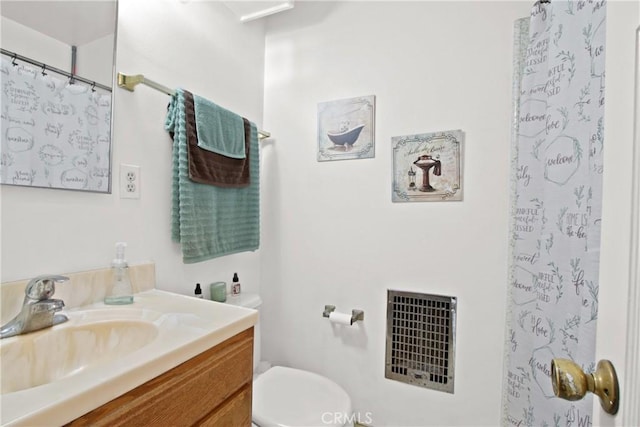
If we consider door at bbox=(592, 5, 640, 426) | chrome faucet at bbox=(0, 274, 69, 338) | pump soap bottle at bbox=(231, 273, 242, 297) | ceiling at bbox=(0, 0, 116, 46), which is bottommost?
pump soap bottle at bbox=(231, 273, 242, 297)

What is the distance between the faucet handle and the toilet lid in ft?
2.68

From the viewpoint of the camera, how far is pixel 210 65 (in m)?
1.37

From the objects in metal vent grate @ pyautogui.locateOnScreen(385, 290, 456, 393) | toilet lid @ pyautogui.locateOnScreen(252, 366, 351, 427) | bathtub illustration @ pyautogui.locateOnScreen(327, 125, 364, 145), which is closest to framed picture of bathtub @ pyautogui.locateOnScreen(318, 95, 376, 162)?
bathtub illustration @ pyautogui.locateOnScreen(327, 125, 364, 145)

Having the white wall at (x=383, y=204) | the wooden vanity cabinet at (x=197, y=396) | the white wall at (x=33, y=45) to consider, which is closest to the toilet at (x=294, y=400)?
the white wall at (x=383, y=204)

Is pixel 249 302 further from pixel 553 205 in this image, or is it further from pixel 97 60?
pixel 553 205

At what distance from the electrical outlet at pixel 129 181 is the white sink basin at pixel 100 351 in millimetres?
354

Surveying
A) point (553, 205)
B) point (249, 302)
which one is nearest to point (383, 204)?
point (553, 205)

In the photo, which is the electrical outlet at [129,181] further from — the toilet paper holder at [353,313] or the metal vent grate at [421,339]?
the metal vent grate at [421,339]

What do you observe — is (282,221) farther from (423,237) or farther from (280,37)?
(280,37)

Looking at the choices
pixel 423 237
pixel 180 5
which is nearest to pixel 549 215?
pixel 423 237

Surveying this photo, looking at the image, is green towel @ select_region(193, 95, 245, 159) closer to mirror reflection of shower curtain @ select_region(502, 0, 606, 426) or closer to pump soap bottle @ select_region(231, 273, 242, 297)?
pump soap bottle @ select_region(231, 273, 242, 297)

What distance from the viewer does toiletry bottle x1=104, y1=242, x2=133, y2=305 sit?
35.4 inches

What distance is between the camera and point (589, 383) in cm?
40

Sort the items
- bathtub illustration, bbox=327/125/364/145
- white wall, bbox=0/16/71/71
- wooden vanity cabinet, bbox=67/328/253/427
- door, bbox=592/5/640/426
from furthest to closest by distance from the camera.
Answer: bathtub illustration, bbox=327/125/364/145 → white wall, bbox=0/16/71/71 → wooden vanity cabinet, bbox=67/328/253/427 → door, bbox=592/5/640/426
